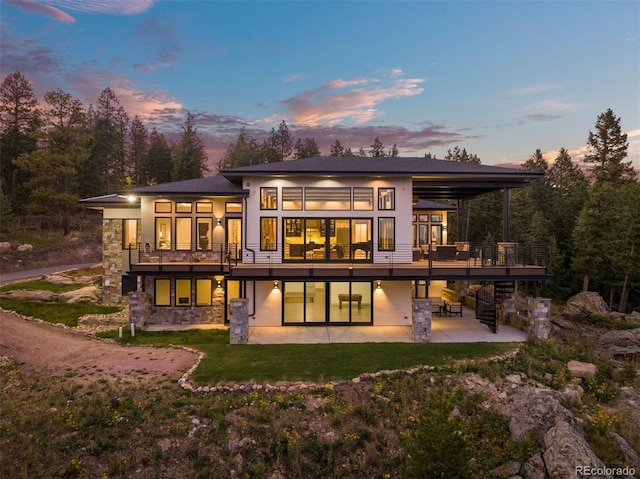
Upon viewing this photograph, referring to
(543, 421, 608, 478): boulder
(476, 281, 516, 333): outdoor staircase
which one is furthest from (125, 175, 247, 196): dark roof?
(543, 421, 608, 478): boulder

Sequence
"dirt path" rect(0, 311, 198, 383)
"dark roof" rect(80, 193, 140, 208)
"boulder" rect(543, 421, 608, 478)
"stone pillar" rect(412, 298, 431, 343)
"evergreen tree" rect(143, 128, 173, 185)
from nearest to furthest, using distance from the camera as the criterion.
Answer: "boulder" rect(543, 421, 608, 478), "dirt path" rect(0, 311, 198, 383), "stone pillar" rect(412, 298, 431, 343), "dark roof" rect(80, 193, 140, 208), "evergreen tree" rect(143, 128, 173, 185)

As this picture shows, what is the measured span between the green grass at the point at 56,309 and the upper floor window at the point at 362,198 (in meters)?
13.8

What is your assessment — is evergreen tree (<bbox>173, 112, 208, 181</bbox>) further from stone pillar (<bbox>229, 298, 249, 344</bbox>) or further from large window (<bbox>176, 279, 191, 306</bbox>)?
stone pillar (<bbox>229, 298, 249, 344</bbox>)

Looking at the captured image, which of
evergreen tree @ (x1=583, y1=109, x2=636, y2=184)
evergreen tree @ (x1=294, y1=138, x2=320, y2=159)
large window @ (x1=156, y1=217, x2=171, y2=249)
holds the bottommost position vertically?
large window @ (x1=156, y1=217, x2=171, y2=249)

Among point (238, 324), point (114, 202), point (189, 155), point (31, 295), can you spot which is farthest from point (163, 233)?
point (189, 155)


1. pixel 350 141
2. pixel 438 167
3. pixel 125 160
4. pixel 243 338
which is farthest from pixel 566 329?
pixel 125 160

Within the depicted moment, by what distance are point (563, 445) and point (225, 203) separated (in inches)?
622

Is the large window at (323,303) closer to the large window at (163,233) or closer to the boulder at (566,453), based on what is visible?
the large window at (163,233)

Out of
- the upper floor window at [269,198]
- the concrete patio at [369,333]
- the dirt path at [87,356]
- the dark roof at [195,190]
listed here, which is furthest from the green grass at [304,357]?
the dark roof at [195,190]

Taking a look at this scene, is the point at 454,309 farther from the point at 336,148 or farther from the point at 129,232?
the point at 336,148

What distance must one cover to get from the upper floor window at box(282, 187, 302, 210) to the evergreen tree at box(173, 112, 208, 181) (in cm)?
3922

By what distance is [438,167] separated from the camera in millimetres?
16594

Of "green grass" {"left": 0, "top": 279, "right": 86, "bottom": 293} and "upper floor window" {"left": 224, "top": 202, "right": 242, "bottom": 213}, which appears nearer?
"upper floor window" {"left": 224, "top": 202, "right": 242, "bottom": 213}

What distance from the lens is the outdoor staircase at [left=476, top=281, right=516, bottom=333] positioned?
15.4 metres
